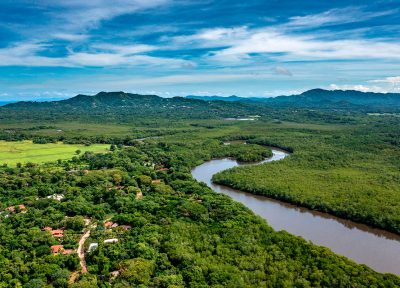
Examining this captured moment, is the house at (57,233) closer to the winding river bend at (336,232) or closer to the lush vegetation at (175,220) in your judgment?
the lush vegetation at (175,220)

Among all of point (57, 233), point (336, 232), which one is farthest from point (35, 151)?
point (336, 232)

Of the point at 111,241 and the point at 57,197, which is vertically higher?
the point at 57,197

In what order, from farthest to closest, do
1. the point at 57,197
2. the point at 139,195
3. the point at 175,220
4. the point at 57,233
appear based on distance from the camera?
the point at 139,195 < the point at 57,197 < the point at 175,220 < the point at 57,233

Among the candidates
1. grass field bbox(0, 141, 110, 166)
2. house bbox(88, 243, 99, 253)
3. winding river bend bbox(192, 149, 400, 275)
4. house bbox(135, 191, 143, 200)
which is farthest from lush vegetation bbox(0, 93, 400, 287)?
grass field bbox(0, 141, 110, 166)

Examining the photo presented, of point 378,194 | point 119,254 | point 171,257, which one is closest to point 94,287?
point 119,254

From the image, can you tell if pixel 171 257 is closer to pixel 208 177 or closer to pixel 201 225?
pixel 201 225

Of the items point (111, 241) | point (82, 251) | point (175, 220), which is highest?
point (175, 220)

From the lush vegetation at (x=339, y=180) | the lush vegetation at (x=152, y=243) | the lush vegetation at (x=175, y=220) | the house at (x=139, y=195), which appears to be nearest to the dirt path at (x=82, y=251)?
the lush vegetation at (x=175, y=220)

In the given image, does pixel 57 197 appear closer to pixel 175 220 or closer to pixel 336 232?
pixel 175 220
